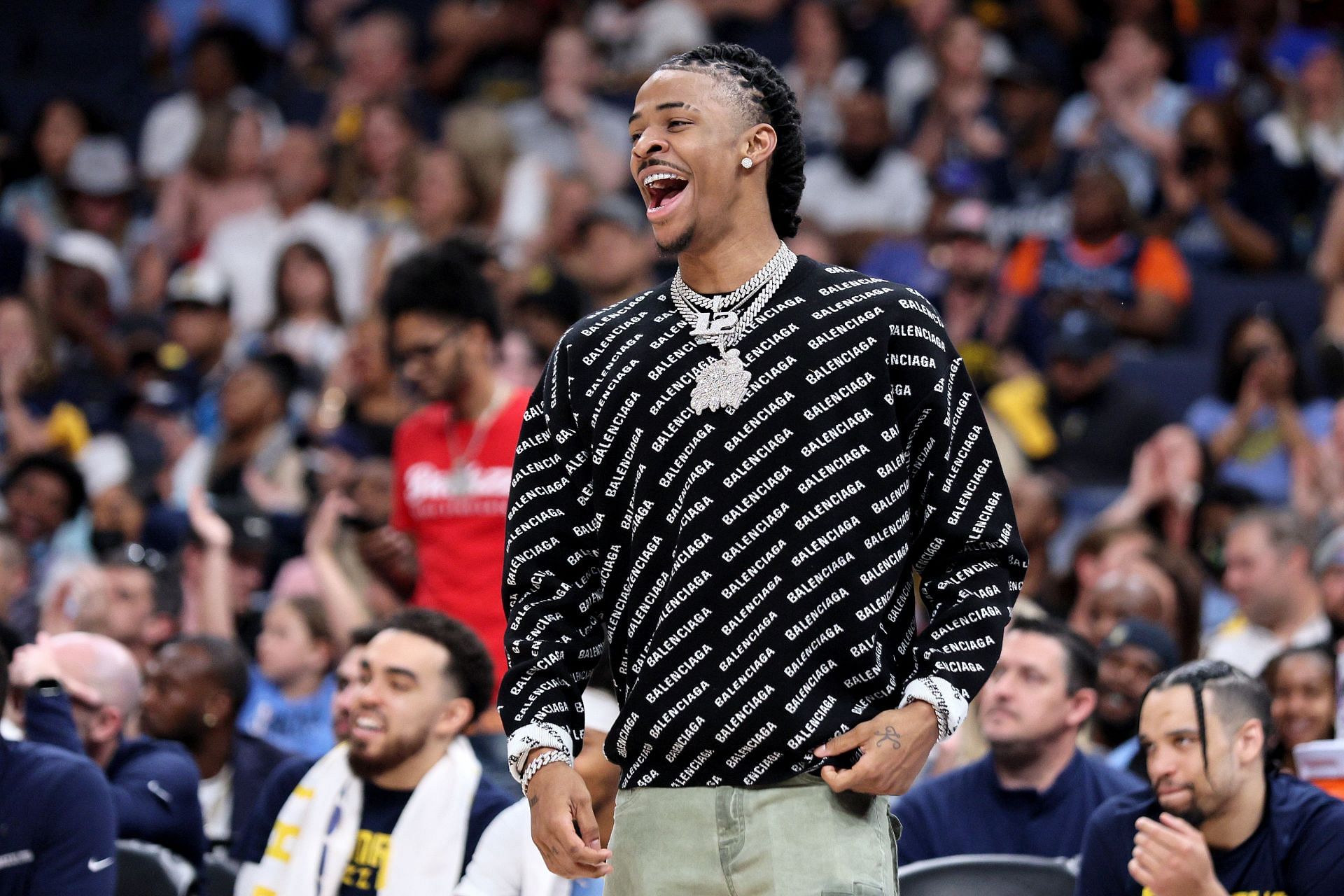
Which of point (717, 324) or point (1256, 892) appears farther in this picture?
point (1256, 892)

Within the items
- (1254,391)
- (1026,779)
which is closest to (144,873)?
(1026,779)

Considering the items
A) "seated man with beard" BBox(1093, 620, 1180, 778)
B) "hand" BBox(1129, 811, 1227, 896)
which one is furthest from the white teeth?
"seated man with beard" BBox(1093, 620, 1180, 778)

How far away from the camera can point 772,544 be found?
2.43 metres

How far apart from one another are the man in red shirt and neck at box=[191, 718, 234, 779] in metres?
0.87

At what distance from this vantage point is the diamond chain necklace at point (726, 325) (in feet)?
8.15

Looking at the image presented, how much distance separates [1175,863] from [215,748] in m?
3.09

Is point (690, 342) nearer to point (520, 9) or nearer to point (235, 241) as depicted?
point (235, 241)

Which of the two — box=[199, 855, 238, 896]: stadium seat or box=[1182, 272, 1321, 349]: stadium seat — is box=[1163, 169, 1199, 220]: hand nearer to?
box=[1182, 272, 1321, 349]: stadium seat

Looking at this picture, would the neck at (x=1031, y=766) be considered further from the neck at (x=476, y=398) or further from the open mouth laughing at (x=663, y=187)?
→ the open mouth laughing at (x=663, y=187)

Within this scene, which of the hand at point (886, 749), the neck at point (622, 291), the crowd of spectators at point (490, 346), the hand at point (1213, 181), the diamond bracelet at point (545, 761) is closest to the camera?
the hand at point (886, 749)

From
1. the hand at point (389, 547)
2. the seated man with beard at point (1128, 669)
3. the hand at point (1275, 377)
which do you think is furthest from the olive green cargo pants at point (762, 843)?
the hand at point (1275, 377)

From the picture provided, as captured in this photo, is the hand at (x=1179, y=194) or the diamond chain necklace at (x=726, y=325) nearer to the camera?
the diamond chain necklace at (x=726, y=325)

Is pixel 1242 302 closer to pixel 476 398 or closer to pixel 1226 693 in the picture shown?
pixel 476 398

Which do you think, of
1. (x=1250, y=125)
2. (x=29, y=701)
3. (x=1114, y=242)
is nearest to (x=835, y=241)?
(x=1114, y=242)
